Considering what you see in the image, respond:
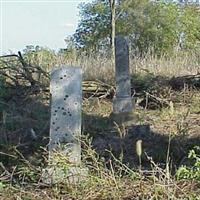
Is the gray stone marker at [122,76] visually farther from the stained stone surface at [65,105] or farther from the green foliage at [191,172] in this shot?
the green foliage at [191,172]

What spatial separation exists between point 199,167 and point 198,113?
202 inches

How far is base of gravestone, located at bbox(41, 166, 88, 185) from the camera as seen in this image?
540cm

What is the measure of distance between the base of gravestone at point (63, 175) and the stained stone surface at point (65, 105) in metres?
0.44

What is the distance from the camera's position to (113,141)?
801cm

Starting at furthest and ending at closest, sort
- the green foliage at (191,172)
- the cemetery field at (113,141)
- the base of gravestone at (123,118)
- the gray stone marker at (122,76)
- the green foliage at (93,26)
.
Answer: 1. the green foliage at (93,26)
2. the gray stone marker at (122,76)
3. the base of gravestone at (123,118)
4. the cemetery field at (113,141)
5. the green foliage at (191,172)

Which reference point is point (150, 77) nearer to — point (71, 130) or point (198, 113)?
point (198, 113)

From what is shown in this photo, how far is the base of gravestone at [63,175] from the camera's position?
540 cm

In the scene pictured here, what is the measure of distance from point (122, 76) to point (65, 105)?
4.10 metres

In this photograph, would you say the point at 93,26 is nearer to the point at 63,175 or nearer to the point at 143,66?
the point at 143,66

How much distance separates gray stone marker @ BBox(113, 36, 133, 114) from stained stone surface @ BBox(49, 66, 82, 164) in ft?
12.6

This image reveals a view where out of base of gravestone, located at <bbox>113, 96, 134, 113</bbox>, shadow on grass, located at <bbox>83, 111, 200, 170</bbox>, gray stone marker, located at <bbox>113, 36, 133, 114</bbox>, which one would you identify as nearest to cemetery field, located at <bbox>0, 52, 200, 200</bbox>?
shadow on grass, located at <bbox>83, 111, 200, 170</bbox>

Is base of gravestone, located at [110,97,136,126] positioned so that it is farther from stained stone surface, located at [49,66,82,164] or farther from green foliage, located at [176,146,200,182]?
green foliage, located at [176,146,200,182]

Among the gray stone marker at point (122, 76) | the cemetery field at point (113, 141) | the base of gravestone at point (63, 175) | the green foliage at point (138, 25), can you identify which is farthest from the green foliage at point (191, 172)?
the green foliage at point (138, 25)

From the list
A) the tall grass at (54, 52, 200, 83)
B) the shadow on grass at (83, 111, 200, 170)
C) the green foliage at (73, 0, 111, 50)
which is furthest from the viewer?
the green foliage at (73, 0, 111, 50)
